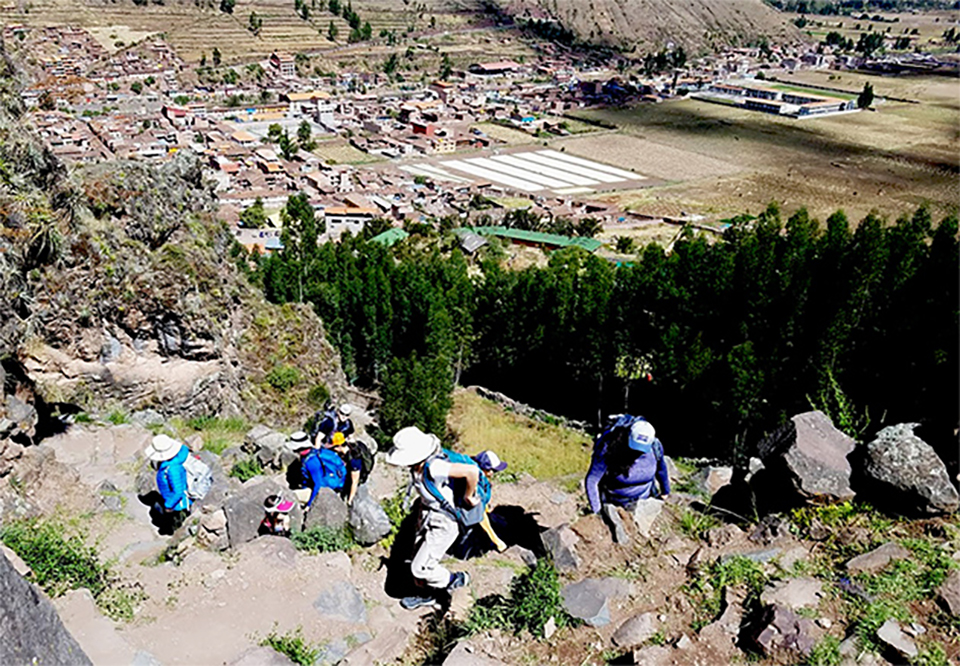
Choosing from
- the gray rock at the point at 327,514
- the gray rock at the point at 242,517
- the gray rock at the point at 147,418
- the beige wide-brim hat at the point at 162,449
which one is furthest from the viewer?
the gray rock at the point at 147,418

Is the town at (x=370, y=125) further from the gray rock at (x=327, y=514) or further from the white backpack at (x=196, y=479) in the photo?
the gray rock at (x=327, y=514)

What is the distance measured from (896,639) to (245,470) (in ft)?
31.1

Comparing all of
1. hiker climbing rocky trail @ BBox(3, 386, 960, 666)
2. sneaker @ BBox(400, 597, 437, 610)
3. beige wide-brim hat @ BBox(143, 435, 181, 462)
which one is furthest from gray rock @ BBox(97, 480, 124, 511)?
sneaker @ BBox(400, 597, 437, 610)

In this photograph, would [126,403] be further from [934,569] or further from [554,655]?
[934,569]

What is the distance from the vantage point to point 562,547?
7605 millimetres

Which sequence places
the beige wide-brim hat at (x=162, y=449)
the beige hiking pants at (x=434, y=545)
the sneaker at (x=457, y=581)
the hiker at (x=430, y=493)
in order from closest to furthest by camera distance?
the hiker at (x=430, y=493) → the beige hiking pants at (x=434, y=545) → the sneaker at (x=457, y=581) → the beige wide-brim hat at (x=162, y=449)

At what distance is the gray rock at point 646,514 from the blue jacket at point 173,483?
5704 mm

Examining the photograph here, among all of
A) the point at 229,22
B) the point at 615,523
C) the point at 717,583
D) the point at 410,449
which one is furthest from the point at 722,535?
the point at 229,22

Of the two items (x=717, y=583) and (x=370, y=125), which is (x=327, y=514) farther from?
(x=370, y=125)

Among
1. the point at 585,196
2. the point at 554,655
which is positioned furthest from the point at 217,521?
the point at 585,196

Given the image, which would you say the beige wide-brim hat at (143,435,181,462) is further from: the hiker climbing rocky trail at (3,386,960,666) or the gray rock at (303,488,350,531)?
the gray rock at (303,488,350,531)

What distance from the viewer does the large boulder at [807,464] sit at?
318 inches

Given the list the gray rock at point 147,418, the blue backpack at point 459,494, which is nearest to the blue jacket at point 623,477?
the blue backpack at point 459,494

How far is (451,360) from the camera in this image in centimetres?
3403
